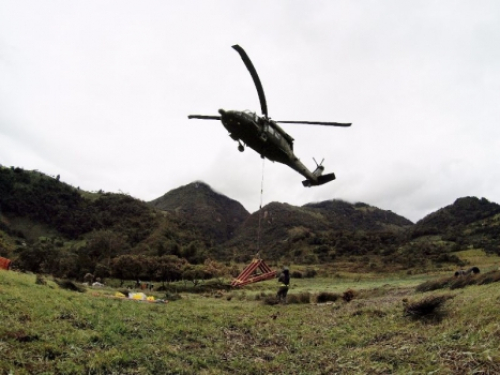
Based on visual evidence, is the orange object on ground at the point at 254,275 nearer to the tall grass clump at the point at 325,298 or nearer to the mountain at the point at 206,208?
the tall grass clump at the point at 325,298

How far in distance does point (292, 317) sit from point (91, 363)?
9.08 m

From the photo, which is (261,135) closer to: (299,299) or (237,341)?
(237,341)

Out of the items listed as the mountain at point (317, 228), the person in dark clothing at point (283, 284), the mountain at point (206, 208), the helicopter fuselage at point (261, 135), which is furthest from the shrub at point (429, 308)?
the mountain at point (206, 208)

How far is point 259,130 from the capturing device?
15156 mm

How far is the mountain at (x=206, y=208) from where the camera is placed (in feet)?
503

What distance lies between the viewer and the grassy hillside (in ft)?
23.7

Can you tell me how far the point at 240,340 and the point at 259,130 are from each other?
836 centimetres

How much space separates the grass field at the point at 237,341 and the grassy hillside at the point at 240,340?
0.08 feet

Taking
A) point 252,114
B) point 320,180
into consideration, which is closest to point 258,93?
point 252,114

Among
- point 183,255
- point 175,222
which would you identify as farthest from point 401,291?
point 175,222

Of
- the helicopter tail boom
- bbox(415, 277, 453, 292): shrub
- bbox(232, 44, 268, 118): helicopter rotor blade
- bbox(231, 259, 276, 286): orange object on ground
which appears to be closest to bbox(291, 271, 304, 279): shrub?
bbox(231, 259, 276, 286): orange object on ground

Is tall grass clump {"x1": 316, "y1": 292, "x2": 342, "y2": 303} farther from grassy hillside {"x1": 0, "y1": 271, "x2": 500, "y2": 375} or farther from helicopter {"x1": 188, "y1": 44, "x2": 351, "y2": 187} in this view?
helicopter {"x1": 188, "y1": 44, "x2": 351, "y2": 187}

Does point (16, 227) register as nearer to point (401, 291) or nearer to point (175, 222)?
point (175, 222)

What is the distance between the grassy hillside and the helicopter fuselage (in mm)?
7414
